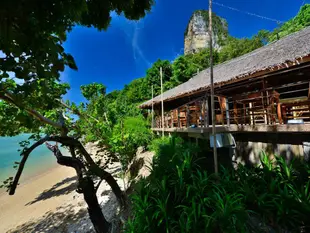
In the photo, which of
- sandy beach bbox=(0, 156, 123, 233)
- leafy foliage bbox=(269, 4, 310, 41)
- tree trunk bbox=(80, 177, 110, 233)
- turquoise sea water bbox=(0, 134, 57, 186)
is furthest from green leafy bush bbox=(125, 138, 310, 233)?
leafy foliage bbox=(269, 4, 310, 41)

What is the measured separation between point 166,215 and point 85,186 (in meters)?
1.97

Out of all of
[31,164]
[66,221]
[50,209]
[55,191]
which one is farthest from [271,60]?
[31,164]

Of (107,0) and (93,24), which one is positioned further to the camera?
(93,24)

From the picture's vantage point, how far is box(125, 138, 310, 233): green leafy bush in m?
2.78

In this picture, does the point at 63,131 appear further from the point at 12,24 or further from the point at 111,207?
the point at 111,207

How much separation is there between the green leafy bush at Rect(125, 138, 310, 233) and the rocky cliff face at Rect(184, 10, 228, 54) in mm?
36378

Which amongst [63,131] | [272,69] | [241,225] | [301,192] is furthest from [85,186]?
[272,69]

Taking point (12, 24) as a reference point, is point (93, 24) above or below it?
above

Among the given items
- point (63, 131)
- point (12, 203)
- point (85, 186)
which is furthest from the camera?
point (12, 203)

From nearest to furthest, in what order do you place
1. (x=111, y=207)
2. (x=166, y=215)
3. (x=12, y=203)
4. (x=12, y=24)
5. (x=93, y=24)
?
(x=12, y=24) → (x=93, y=24) → (x=166, y=215) → (x=111, y=207) → (x=12, y=203)

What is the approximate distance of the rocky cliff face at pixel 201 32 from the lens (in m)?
37.6

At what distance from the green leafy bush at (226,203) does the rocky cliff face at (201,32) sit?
36378 millimetres

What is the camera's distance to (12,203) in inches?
382

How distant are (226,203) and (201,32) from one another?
43.7 metres
